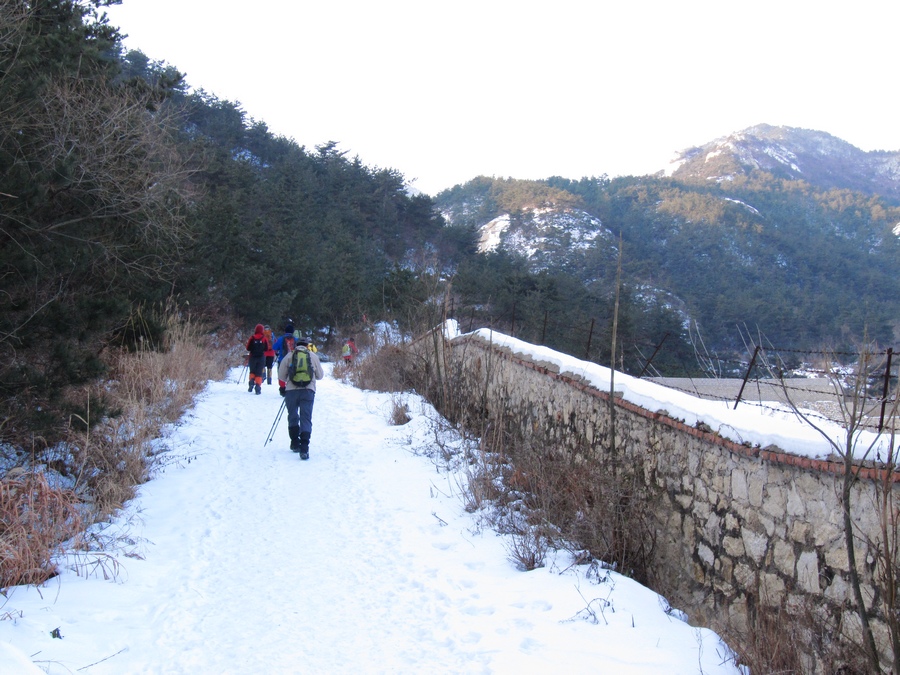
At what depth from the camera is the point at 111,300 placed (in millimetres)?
6891

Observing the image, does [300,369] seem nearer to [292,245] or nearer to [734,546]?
[734,546]

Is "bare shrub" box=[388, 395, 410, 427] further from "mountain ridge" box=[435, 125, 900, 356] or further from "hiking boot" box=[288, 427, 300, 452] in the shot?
"mountain ridge" box=[435, 125, 900, 356]

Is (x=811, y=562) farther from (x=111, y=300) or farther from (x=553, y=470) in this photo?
(x=111, y=300)

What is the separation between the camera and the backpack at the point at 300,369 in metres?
8.80

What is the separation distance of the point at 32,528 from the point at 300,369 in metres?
4.68

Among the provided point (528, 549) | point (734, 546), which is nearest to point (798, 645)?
point (734, 546)

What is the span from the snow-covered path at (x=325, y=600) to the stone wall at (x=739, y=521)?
0.66m

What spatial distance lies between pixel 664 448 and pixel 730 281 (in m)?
66.0

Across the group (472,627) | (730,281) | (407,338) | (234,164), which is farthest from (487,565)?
(730,281)

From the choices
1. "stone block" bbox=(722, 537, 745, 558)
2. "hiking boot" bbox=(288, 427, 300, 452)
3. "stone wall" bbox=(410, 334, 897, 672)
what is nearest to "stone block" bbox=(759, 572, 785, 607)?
"stone wall" bbox=(410, 334, 897, 672)

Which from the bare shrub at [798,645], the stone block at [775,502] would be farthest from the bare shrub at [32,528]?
the stone block at [775,502]

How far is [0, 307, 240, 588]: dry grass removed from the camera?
Answer: 4.25 metres

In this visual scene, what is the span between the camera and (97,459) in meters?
6.65

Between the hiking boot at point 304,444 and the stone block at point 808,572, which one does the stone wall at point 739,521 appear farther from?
the hiking boot at point 304,444
